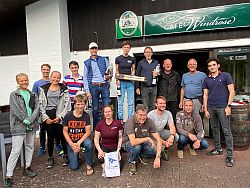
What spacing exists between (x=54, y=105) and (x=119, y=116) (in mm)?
1456

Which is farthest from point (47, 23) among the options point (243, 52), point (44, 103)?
point (243, 52)

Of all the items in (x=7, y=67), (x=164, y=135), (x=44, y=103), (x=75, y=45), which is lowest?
(x=164, y=135)

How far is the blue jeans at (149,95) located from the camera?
5.28 m

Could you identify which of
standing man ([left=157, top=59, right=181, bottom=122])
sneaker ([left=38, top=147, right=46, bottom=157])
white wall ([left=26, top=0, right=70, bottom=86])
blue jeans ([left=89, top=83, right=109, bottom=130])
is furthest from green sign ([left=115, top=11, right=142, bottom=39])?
sneaker ([left=38, top=147, right=46, bottom=157])

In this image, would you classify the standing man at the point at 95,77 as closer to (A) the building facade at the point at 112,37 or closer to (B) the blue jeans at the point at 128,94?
(B) the blue jeans at the point at 128,94

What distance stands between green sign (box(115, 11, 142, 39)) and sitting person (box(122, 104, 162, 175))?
10.4ft

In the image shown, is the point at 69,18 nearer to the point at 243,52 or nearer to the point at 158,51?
the point at 158,51

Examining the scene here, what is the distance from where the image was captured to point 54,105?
4.40m

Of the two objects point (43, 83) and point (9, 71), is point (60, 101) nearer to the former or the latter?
point (43, 83)

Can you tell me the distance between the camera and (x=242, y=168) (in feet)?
13.3

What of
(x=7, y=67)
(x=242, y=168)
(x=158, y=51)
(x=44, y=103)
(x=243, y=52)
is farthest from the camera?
(x=7, y=67)

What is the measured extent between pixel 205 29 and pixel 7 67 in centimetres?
598

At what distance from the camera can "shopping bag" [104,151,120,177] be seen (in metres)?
3.89

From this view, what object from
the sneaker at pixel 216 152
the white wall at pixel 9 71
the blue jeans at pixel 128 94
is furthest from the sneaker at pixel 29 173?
the white wall at pixel 9 71
